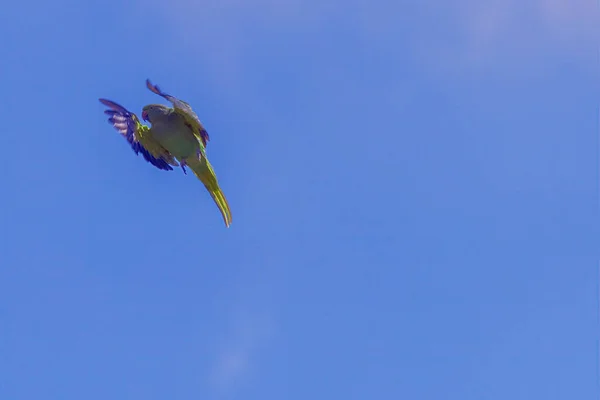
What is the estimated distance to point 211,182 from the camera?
47.5 feet

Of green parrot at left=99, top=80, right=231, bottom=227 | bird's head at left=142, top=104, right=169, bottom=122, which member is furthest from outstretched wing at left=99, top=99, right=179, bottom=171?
bird's head at left=142, top=104, right=169, bottom=122

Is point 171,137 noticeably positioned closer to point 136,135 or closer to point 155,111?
point 155,111

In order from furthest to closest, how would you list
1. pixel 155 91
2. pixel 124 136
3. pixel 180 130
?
pixel 124 136 < pixel 180 130 < pixel 155 91

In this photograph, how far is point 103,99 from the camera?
14289 mm

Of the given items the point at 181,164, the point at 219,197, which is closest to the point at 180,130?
the point at 181,164

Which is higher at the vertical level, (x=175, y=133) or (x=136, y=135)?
(x=136, y=135)

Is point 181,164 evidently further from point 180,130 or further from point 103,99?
point 103,99

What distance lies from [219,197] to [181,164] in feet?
3.80

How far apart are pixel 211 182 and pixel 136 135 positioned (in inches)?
74.9

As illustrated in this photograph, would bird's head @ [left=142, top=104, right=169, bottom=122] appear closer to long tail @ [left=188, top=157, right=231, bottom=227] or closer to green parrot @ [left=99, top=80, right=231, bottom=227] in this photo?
green parrot @ [left=99, top=80, right=231, bottom=227]

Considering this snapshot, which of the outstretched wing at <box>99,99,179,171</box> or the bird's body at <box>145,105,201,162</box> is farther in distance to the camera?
the outstretched wing at <box>99,99,179,171</box>

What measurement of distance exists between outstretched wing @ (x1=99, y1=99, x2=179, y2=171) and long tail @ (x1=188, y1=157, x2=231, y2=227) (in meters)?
0.60

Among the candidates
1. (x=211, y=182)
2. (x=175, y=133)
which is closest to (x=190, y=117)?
(x=175, y=133)

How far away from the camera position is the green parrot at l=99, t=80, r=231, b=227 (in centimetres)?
1355
